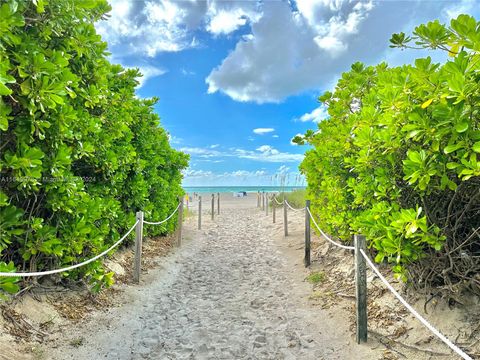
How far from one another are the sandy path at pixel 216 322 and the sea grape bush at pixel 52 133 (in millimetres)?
934

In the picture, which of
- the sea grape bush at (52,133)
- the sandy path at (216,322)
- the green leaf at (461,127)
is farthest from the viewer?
the sandy path at (216,322)

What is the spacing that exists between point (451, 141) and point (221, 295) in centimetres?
440

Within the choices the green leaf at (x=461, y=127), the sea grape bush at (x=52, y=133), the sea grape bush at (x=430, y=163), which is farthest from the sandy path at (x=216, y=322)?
the green leaf at (x=461, y=127)

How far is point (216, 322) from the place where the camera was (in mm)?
4680

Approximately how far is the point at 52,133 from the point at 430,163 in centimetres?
402

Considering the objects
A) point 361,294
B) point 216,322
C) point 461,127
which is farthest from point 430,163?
point 216,322

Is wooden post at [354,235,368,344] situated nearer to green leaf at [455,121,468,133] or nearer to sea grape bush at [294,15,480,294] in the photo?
sea grape bush at [294,15,480,294]

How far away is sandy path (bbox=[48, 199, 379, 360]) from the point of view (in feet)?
12.5

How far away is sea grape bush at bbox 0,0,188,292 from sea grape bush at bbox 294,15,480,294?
3.50 meters

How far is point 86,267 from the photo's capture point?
4.73 m

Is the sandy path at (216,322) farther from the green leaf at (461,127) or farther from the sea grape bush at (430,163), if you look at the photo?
the green leaf at (461,127)

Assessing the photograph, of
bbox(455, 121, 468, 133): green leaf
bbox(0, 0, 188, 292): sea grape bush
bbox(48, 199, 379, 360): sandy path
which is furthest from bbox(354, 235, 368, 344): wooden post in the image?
bbox(0, 0, 188, 292): sea grape bush

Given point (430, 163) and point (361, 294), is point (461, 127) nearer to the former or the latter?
point (430, 163)

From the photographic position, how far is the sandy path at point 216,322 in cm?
382
